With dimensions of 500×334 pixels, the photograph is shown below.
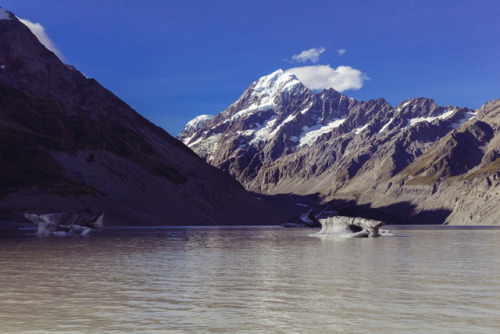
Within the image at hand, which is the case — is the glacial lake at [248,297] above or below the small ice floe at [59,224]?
below

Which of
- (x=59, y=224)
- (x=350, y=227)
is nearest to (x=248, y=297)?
(x=350, y=227)

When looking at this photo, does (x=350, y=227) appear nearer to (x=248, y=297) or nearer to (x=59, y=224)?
(x=59, y=224)

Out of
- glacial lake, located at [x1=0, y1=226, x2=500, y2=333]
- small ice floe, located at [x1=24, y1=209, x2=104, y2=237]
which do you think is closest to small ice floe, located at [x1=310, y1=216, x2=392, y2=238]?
small ice floe, located at [x1=24, y1=209, x2=104, y2=237]

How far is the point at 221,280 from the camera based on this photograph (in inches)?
1204

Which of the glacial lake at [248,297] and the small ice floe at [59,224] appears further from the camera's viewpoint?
the small ice floe at [59,224]

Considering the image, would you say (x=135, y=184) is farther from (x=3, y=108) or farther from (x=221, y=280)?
(x=221, y=280)

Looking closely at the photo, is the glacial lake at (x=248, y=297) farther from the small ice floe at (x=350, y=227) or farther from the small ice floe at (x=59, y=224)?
the small ice floe at (x=59, y=224)

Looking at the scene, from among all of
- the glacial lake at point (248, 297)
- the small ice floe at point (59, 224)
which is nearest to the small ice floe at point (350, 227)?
the small ice floe at point (59, 224)

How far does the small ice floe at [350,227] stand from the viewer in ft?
294

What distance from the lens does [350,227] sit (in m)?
92.9

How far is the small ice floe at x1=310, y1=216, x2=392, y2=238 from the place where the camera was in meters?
Answer: 89.6

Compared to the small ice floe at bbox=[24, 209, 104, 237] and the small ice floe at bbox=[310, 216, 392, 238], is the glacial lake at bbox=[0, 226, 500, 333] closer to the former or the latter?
the small ice floe at bbox=[310, 216, 392, 238]

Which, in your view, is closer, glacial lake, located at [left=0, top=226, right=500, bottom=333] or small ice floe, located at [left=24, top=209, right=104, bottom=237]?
glacial lake, located at [left=0, top=226, right=500, bottom=333]

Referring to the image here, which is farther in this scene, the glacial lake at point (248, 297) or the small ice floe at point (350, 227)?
the small ice floe at point (350, 227)
